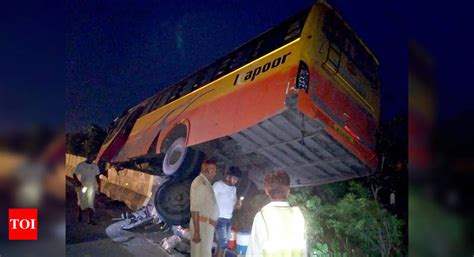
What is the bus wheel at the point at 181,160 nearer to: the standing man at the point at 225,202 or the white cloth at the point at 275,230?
the standing man at the point at 225,202

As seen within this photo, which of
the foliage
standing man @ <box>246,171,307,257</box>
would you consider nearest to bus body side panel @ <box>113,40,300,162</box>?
the foliage

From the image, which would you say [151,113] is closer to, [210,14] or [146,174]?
[146,174]

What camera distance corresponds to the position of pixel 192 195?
15.8 feet

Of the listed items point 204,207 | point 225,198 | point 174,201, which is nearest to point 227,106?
point 225,198

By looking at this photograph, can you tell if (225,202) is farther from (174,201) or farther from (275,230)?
(275,230)

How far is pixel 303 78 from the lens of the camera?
13.8 ft

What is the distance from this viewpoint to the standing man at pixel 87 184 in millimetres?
4992

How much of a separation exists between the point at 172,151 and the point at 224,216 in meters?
0.85

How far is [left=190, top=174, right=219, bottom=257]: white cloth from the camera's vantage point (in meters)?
4.76

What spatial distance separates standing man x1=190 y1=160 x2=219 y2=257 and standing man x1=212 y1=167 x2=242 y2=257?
0.05 meters

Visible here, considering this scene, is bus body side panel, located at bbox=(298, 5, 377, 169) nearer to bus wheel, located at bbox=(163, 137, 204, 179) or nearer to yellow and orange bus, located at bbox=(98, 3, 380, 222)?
yellow and orange bus, located at bbox=(98, 3, 380, 222)

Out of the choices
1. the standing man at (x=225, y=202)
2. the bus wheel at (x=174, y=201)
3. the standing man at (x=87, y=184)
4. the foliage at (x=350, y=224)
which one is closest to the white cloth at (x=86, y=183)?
the standing man at (x=87, y=184)

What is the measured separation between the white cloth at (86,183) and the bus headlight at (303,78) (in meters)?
2.36

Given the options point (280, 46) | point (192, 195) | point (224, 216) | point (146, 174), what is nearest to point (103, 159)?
point (146, 174)
